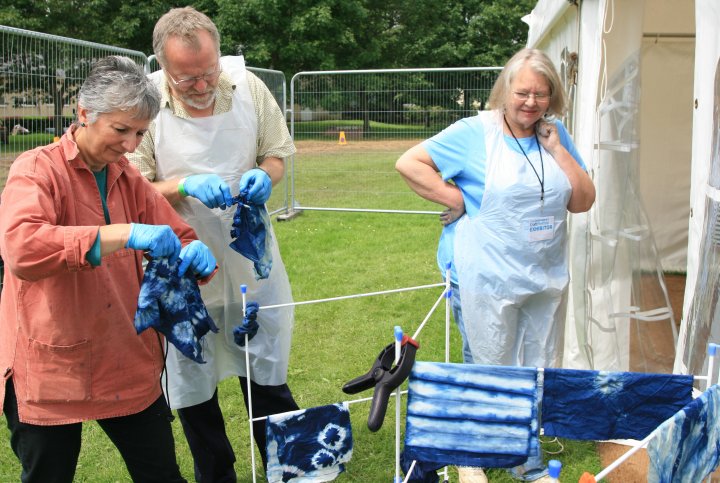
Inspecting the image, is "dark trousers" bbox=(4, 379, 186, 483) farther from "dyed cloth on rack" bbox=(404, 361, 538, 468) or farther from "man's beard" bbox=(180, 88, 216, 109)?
"man's beard" bbox=(180, 88, 216, 109)

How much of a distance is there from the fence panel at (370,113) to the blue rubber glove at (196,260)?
683 centimetres

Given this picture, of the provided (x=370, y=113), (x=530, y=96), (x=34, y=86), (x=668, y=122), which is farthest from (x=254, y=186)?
(x=370, y=113)

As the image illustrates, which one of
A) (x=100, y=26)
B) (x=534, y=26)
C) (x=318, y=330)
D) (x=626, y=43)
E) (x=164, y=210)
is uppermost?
(x=100, y=26)

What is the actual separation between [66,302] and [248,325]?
27.5 inches

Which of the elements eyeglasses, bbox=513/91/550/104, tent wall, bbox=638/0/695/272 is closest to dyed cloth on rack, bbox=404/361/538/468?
eyeglasses, bbox=513/91/550/104

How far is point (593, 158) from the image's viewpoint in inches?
122

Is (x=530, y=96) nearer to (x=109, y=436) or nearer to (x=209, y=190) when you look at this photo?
(x=209, y=190)

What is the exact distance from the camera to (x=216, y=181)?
220cm

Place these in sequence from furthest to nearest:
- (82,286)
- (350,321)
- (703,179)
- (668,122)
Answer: (668,122) → (350,321) → (703,179) → (82,286)

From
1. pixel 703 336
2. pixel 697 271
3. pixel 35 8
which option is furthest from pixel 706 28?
pixel 35 8

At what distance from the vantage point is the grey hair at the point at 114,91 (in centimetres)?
174

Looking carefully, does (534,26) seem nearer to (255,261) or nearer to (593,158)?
(593,158)

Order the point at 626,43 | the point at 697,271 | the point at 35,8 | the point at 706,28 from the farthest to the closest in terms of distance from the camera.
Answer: the point at 35,8 → the point at 626,43 → the point at 697,271 → the point at 706,28

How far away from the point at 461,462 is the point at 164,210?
116 centimetres
